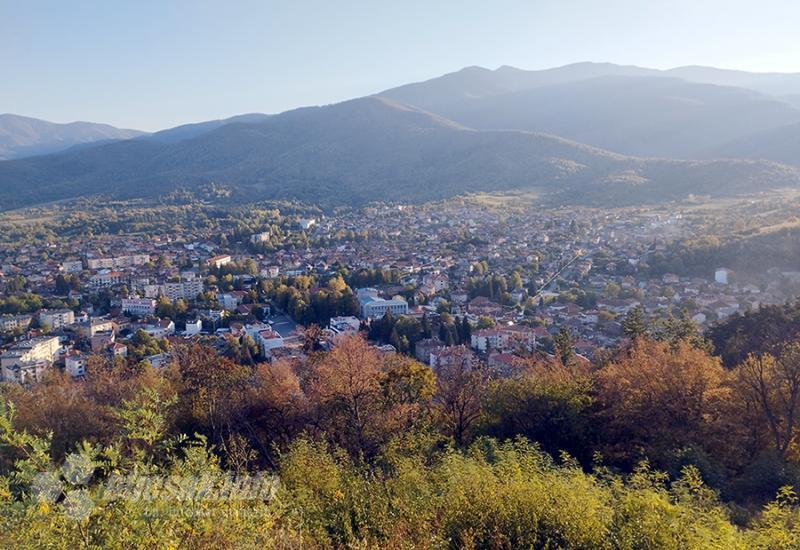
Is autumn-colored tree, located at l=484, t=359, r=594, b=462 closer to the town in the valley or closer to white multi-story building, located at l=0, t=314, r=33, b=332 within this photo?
the town in the valley

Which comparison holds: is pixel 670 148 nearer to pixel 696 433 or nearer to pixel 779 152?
pixel 779 152

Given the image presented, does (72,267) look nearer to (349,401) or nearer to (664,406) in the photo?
(349,401)

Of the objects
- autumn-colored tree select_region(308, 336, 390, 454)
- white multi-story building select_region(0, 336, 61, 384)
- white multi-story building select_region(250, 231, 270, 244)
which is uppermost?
autumn-colored tree select_region(308, 336, 390, 454)

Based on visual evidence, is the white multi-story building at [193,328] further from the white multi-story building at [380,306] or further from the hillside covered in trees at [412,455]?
the hillside covered in trees at [412,455]

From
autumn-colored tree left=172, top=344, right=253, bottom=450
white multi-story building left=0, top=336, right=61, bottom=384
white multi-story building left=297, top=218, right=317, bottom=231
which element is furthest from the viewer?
white multi-story building left=297, top=218, right=317, bottom=231

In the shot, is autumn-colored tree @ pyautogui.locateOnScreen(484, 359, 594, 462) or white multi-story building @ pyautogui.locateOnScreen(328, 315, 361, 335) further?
white multi-story building @ pyautogui.locateOnScreen(328, 315, 361, 335)

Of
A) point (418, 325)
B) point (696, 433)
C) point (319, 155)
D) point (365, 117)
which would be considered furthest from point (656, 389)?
point (365, 117)

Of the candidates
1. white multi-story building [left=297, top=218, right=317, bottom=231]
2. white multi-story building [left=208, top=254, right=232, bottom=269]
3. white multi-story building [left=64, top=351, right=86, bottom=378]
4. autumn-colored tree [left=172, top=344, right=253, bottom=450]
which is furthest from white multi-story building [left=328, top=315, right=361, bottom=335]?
white multi-story building [left=297, top=218, right=317, bottom=231]
